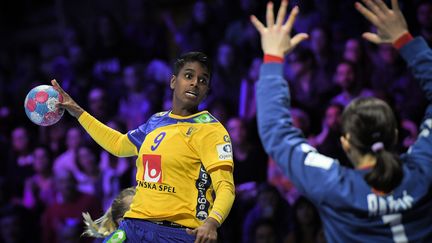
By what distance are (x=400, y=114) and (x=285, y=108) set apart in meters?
4.12

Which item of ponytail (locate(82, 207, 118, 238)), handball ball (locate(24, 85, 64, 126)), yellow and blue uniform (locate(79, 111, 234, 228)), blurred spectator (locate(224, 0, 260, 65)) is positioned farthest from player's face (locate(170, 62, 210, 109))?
blurred spectator (locate(224, 0, 260, 65))

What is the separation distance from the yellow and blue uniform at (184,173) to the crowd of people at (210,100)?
1.70 meters

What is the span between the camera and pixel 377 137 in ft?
8.04

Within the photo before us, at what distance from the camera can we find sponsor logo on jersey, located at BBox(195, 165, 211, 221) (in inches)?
154

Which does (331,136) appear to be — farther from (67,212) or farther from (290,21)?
(290,21)

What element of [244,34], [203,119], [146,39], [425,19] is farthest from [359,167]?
[146,39]

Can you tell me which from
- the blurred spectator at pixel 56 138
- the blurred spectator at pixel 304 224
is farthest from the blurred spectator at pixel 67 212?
the blurred spectator at pixel 304 224

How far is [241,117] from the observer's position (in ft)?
24.5

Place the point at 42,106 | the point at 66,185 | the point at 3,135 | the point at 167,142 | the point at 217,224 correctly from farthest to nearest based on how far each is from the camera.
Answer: the point at 3,135 < the point at 66,185 < the point at 42,106 < the point at 167,142 < the point at 217,224

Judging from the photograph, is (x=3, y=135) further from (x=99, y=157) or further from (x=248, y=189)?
(x=248, y=189)

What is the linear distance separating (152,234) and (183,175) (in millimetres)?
364

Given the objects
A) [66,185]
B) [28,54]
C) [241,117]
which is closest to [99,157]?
[66,185]

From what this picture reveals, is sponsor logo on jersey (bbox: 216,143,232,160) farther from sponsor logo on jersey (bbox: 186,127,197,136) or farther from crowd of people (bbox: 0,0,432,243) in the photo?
crowd of people (bbox: 0,0,432,243)

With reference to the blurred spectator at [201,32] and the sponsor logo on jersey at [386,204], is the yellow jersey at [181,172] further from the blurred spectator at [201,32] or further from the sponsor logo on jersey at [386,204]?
the blurred spectator at [201,32]
